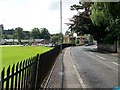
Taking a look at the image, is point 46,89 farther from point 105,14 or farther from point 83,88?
point 105,14

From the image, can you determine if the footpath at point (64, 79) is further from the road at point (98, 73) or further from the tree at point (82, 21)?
the tree at point (82, 21)

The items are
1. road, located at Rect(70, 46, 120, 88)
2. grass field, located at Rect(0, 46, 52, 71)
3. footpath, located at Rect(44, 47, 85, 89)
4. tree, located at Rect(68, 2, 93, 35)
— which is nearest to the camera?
footpath, located at Rect(44, 47, 85, 89)

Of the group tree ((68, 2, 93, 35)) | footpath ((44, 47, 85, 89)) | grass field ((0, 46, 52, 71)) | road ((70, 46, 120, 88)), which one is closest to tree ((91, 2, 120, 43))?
road ((70, 46, 120, 88))

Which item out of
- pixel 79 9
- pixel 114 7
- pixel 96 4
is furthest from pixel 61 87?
pixel 79 9

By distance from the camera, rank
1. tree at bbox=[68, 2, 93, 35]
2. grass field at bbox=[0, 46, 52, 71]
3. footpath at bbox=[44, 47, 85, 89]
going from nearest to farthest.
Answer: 1. footpath at bbox=[44, 47, 85, 89]
2. grass field at bbox=[0, 46, 52, 71]
3. tree at bbox=[68, 2, 93, 35]

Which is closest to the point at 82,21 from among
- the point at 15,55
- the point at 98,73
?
the point at 15,55

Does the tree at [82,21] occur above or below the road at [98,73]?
above

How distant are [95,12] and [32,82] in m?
27.9

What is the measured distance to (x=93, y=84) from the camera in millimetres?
13281

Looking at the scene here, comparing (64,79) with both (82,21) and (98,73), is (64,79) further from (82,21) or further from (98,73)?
(82,21)

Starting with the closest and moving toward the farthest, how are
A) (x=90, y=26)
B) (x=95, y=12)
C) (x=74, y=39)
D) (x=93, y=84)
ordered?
(x=93, y=84), (x=95, y=12), (x=90, y=26), (x=74, y=39)

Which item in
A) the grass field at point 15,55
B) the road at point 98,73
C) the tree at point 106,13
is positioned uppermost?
the tree at point 106,13

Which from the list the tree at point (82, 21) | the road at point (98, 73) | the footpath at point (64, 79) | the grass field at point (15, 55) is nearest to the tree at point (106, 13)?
the road at point (98, 73)

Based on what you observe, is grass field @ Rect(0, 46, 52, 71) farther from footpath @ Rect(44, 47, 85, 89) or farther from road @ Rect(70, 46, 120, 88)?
footpath @ Rect(44, 47, 85, 89)
